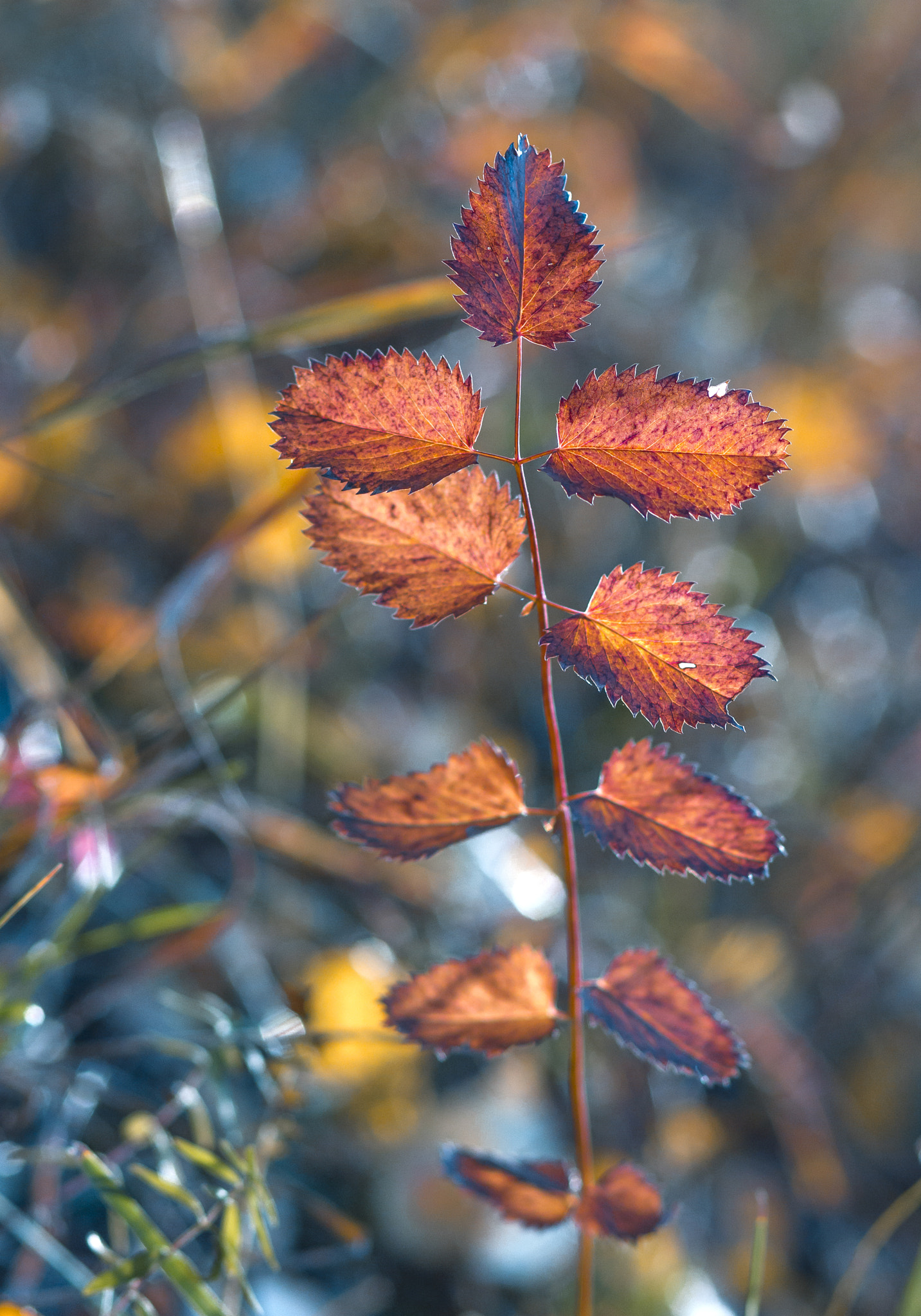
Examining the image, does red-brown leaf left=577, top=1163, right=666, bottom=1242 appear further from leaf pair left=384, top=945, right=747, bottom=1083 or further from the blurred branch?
the blurred branch

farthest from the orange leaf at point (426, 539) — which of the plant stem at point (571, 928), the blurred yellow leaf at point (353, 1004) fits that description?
the blurred yellow leaf at point (353, 1004)

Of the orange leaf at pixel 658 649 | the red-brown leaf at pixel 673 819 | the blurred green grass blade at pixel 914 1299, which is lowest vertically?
the blurred green grass blade at pixel 914 1299

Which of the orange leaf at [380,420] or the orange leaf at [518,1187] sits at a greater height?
the orange leaf at [380,420]

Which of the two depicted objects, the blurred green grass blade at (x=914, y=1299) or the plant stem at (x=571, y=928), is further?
the blurred green grass blade at (x=914, y=1299)

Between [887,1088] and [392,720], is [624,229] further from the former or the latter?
[887,1088]

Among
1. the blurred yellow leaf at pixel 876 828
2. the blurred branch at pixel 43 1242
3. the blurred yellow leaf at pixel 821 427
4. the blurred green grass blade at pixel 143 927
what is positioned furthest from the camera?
the blurred yellow leaf at pixel 821 427

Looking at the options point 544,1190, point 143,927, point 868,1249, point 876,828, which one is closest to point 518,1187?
point 544,1190

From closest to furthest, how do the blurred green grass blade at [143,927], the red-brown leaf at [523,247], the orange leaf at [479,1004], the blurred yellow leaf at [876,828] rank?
1. the red-brown leaf at [523,247]
2. the orange leaf at [479,1004]
3. the blurred green grass blade at [143,927]
4. the blurred yellow leaf at [876,828]

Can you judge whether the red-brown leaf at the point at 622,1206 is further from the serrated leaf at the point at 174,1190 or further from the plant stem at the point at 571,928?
the serrated leaf at the point at 174,1190
